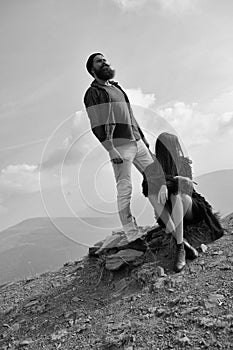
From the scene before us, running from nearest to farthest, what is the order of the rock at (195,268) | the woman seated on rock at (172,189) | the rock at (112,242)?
1. the rock at (195,268)
2. the woman seated on rock at (172,189)
3. the rock at (112,242)

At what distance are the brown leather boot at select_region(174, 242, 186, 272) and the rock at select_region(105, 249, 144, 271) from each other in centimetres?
91

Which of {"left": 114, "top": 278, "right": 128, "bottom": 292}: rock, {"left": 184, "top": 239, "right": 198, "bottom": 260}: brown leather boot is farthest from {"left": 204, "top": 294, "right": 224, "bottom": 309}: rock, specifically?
{"left": 114, "top": 278, "right": 128, "bottom": 292}: rock

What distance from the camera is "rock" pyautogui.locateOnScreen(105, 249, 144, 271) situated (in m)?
5.59

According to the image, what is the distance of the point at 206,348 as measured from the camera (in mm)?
3221

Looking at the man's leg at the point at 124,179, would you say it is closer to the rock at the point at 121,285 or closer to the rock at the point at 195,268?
the rock at the point at 121,285

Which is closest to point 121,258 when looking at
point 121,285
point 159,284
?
point 121,285

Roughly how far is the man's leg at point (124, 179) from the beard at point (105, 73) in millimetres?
1236

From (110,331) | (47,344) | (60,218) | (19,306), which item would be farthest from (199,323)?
(19,306)

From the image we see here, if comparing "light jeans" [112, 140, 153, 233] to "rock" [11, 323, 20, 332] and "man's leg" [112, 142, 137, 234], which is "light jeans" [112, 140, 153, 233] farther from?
"rock" [11, 323, 20, 332]

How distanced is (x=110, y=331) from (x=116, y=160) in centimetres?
251

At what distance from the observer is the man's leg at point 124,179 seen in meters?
5.39

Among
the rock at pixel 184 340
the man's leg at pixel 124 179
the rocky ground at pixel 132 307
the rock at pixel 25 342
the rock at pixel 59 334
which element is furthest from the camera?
the man's leg at pixel 124 179

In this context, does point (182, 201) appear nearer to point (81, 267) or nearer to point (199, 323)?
point (199, 323)

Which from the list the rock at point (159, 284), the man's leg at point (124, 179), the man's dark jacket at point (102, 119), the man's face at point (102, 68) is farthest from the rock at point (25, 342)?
the man's face at point (102, 68)
